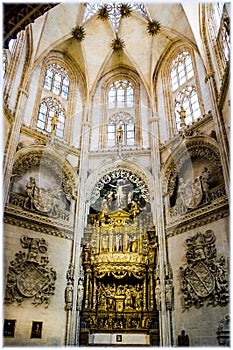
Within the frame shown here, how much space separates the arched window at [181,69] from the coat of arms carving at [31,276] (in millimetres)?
11520

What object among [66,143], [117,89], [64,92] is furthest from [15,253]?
[117,89]

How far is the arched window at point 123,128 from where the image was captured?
58.7 ft

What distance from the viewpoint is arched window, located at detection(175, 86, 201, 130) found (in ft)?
51.7

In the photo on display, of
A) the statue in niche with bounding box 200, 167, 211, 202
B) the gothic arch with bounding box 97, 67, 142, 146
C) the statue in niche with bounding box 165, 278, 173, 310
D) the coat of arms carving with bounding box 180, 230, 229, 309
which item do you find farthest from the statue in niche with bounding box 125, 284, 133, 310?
the gothic arch with bounding box 97, 67, 142, 146

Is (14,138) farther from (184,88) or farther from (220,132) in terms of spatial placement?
(184,88)

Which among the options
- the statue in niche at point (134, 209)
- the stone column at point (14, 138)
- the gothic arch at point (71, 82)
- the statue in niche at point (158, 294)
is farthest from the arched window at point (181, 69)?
the statue in niche at point (158, 294)

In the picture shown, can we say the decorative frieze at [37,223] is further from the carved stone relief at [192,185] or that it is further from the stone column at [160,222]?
the carved stone relief at [192,185]

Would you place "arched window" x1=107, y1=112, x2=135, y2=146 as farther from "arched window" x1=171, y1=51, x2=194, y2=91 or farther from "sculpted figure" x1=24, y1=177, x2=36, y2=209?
"sculpted figure" x1=24, y1=177, x2=36, y2=209

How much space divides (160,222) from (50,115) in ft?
28.5

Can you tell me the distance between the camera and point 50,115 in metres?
17.4

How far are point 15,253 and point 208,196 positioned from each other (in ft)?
27.7

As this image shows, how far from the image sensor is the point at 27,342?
465 inches

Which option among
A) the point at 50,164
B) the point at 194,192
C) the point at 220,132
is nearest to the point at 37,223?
the point at 50,164

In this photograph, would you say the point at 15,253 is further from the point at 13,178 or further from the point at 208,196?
the point at 208,196
